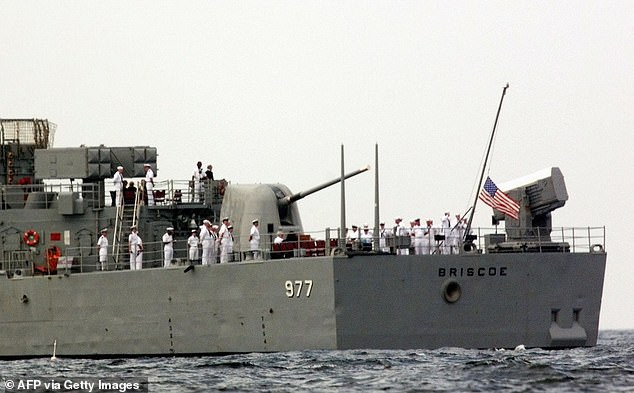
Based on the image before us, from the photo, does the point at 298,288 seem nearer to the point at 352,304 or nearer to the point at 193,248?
the point at 352,304

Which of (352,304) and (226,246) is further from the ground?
(226,246)

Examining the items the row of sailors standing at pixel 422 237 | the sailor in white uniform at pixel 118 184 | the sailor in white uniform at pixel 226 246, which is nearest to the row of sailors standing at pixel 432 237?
the row of sailors standing at pixel 422 237

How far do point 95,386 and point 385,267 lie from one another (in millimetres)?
9150

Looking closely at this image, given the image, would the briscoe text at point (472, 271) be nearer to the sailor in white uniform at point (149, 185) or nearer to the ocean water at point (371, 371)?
the ocean water at point (371, 371)

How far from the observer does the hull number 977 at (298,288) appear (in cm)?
4003

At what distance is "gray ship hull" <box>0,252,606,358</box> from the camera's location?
3988 cm

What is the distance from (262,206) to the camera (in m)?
45.2

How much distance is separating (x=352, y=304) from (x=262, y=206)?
6394 mm

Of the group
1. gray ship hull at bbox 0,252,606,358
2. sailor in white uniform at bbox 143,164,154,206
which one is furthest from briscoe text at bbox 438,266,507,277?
sailor in white uniform at bbox 143,164,154,206

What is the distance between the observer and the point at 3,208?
4812cm

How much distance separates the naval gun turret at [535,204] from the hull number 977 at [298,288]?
17.4 feet

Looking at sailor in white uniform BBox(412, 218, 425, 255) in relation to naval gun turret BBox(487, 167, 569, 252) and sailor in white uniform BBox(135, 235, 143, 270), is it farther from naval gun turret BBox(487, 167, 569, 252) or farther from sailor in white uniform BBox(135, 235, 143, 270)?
sailor in white uniform BBox(135, 235, 143, 270)

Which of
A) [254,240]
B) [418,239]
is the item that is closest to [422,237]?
[418,239]

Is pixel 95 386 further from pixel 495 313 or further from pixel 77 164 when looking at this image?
pixel 77 164
